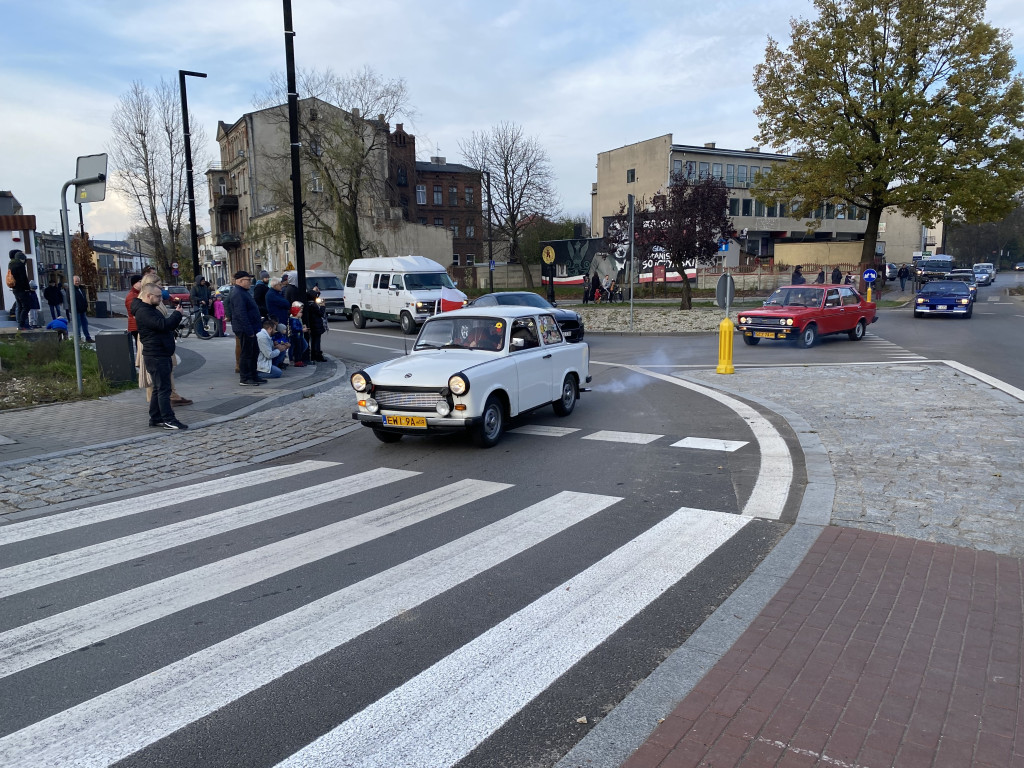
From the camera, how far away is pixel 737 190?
68375 millimetres

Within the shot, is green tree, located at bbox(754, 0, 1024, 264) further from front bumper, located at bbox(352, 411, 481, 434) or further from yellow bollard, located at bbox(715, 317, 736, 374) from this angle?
front bumper, located at bbox(352, 411, 481, 434)

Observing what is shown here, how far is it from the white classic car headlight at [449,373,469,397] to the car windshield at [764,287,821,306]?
1450cm

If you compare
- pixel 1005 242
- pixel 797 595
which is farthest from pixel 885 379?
pixel 1005 242

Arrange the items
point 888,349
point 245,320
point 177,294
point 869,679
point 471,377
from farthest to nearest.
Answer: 1. point 177,294
2. point 888,349
3. point 245,320
4. point 471,377
5. point 869,679

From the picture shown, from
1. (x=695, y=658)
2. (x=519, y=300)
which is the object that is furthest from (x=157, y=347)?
(x=519, y=300)

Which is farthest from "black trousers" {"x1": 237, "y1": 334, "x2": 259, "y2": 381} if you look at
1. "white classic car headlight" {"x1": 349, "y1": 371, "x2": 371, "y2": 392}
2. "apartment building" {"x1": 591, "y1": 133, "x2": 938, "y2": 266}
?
"apartment building" {"x1": 591, "y1": 133, "x2": 938, "y2": 266}

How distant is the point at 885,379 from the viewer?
13.0 meters

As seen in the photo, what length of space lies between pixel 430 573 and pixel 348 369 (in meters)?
11.7

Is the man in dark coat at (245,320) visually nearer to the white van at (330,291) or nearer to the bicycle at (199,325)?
the bicycle at (199,325)

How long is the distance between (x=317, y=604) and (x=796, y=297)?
18.2 meters

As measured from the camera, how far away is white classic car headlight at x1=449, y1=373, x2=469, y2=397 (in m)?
7.78

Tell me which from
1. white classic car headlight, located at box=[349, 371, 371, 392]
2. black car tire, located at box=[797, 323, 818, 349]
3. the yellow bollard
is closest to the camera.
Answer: white classic car headlight, located at box=[349, 371, 371, 392]

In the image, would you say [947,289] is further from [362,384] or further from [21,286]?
A: [21,286]

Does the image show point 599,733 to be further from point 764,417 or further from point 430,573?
point 764,417
